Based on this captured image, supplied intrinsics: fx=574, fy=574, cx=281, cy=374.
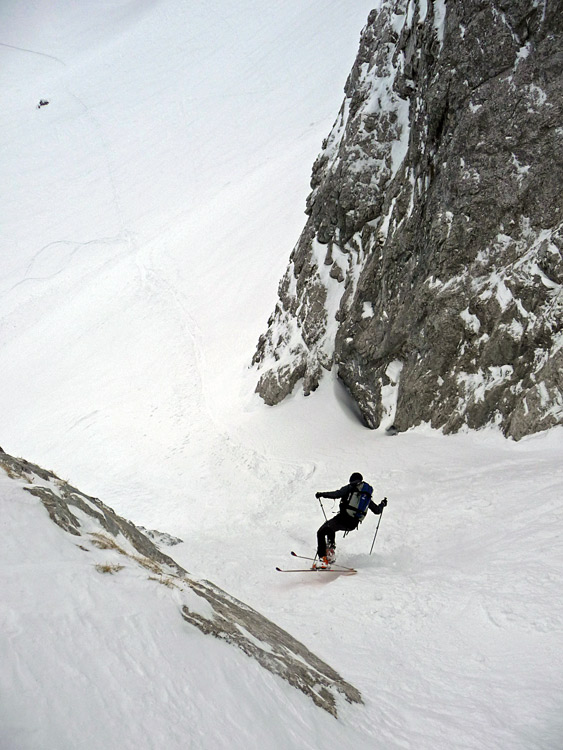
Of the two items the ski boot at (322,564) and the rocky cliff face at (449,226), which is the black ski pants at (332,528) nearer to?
the ski boot at (322,564)

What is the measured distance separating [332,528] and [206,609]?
503cm

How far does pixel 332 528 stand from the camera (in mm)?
9539

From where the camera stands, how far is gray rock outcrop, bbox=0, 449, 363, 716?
14.8ft

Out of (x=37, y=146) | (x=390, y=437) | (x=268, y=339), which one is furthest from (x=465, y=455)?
(x=37, y=146)

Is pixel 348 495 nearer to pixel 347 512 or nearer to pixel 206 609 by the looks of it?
pixel 347 512

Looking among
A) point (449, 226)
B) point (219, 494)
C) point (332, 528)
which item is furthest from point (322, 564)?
point (449, 226)

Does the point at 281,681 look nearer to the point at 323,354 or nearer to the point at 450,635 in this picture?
the point at 450,635

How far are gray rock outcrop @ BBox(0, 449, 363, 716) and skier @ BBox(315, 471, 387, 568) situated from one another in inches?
121

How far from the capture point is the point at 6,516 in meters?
4.89

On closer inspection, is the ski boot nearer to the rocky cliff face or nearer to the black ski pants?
the black ski pants

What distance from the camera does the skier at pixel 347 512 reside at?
9359 millimetres

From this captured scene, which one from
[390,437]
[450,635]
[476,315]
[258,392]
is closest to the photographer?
[450,635]

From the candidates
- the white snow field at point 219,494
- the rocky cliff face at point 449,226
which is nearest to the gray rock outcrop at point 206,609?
the white snow field at point 219,494

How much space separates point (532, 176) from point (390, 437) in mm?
7093
